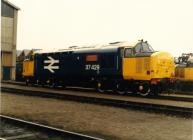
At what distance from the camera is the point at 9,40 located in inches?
1834

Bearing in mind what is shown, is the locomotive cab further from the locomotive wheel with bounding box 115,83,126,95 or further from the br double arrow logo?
the br double arrow logo

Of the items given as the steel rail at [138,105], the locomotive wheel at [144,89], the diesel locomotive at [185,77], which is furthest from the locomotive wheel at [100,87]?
the diesel locomotive at [185,77]

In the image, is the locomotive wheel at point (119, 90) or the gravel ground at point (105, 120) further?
the locomotive wheel at point (119, 90)

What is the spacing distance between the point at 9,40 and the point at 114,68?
1014 inches

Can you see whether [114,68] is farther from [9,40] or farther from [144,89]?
[9,40]

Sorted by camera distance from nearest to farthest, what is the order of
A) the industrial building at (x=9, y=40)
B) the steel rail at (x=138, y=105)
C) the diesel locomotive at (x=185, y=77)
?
the steel rail at (x=138, y=105)
the diesel locomotive at (x=185, y=77)
the industrial building at (x=9, y=40)

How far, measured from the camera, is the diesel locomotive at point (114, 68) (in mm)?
22078

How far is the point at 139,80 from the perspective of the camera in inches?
880

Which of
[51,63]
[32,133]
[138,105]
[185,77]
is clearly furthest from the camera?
[51,63]

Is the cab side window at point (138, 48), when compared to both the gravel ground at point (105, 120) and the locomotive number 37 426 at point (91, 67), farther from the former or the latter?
the gravel ground at point (105, 120)

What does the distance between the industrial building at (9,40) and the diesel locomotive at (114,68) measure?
59.2 ft

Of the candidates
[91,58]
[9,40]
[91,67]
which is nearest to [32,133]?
[91,67]

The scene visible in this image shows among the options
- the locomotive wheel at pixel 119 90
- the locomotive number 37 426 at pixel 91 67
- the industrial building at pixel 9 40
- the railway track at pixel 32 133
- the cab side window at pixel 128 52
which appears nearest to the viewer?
the railway track at pixel 32 133

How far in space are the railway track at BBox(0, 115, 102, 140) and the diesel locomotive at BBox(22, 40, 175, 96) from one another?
37.7ft
